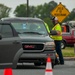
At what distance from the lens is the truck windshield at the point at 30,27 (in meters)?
16.8

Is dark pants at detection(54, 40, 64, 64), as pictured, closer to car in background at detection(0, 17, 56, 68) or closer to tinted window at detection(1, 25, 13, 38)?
car in background at detection(0, 17, 56, 68)

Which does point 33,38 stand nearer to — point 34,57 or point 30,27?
point 34,57

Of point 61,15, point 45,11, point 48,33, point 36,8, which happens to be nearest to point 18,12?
point 45,11

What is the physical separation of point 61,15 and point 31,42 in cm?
987

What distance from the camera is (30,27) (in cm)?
1702

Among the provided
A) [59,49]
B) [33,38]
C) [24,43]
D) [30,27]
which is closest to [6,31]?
[24,43]

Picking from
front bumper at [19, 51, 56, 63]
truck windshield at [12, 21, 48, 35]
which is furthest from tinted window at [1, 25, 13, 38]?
truck windshield at [12, 21, 48, 35]

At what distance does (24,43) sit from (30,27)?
1683 mm

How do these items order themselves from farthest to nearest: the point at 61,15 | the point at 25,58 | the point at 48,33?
Result: the point at 61,15 → the point at 48,33 → the point at 25,58

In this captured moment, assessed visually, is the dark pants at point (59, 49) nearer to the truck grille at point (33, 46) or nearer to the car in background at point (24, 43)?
the car in background at point (24, 43)

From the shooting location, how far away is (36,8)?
158 metres

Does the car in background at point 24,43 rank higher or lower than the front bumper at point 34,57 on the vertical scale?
higher

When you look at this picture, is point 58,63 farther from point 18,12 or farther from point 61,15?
point 18,12

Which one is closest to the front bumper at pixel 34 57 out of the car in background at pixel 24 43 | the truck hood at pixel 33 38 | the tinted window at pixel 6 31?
the car in background at pixel 24 43
